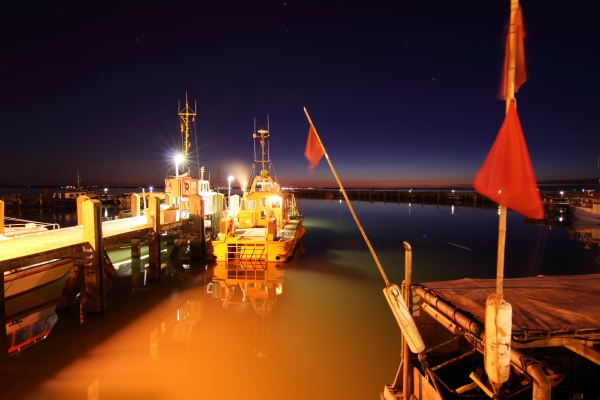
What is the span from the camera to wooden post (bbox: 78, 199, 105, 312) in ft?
31.7

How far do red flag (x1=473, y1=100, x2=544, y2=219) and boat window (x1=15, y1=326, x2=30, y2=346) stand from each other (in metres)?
11.5

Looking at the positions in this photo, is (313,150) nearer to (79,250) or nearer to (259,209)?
(79,250)

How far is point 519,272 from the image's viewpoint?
58.8ft

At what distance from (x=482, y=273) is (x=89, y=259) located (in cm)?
1800

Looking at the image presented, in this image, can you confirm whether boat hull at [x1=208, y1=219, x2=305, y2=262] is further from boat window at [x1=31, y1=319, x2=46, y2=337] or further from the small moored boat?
boat window at [x1=31, y1=319, x2=46, y2=337]

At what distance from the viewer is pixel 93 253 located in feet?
32.0

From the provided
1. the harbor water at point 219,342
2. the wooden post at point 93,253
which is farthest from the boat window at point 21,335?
the wooden post at point 93,253

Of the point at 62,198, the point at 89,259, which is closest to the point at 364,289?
the point at 89,259

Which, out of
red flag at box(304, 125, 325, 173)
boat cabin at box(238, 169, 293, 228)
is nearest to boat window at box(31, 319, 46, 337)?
red flag at box(304, 125, 325, 173)

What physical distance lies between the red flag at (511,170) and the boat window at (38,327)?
1163cm

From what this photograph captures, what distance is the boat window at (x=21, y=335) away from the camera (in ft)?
28.8

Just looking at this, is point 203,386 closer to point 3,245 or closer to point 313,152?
point 313,152

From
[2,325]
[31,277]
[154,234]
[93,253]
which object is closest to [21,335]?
[2,325]

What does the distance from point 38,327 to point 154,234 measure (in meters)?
5.10
